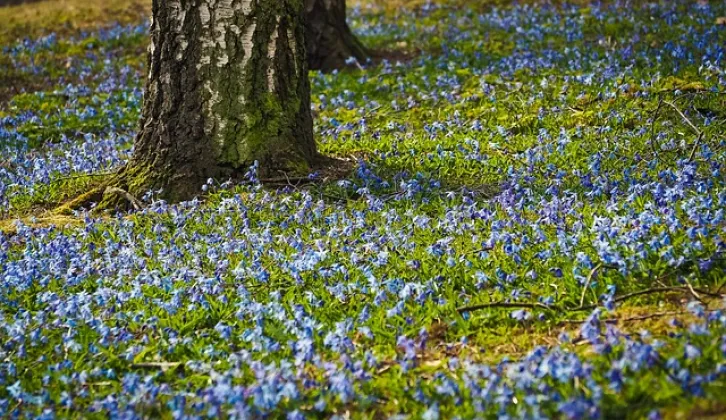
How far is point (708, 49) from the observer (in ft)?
24.8

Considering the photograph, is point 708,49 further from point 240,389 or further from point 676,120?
point 240,389

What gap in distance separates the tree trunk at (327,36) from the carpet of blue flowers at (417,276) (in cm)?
298

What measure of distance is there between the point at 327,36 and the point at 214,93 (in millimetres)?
4469

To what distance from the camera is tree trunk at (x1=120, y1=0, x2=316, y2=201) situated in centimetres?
573

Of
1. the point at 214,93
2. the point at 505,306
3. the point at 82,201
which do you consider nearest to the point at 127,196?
the point at 82,201

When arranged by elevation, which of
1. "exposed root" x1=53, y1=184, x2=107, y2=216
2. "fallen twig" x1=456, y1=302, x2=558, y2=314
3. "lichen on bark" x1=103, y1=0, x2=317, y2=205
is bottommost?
"fallen twig" x1=456, y1=302, x2=558, y2=314

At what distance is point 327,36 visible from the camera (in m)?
9.94

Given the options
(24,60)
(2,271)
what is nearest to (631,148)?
(2,271)

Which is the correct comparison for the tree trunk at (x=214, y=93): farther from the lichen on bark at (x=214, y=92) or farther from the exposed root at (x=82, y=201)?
the exposed root at (x=82, y=201)

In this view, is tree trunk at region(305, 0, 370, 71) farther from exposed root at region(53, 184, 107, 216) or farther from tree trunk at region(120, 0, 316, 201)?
exposed root at region(53, 184, 107, 216)

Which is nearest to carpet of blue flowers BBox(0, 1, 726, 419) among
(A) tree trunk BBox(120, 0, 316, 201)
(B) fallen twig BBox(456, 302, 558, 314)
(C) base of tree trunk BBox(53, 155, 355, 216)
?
(B) fallen twig BBox(456, 302, 558, 314)

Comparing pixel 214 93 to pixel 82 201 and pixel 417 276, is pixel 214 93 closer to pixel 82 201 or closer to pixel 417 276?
pixel 82 201

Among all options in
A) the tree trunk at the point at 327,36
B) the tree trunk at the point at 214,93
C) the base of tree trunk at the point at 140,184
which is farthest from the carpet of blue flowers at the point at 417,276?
the tree trunk at the point at 327,36

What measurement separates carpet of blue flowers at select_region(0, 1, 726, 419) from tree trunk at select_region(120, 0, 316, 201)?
0.32 metres
